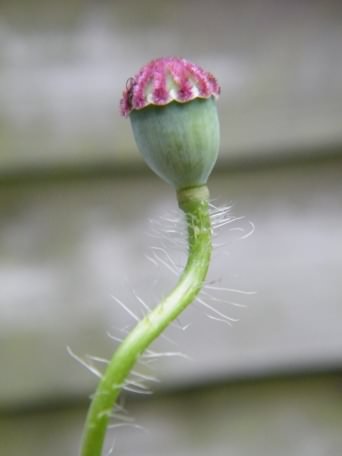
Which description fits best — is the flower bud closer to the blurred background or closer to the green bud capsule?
the green bud capsule

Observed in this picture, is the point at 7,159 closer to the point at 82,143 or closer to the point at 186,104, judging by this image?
the point at 82,143

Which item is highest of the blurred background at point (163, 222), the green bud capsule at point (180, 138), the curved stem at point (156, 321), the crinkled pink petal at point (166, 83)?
the blurred background at point (163, 222)

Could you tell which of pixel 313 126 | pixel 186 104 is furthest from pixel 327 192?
pixel 186 104

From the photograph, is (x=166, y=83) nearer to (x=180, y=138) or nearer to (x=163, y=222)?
(x=180, y=138)

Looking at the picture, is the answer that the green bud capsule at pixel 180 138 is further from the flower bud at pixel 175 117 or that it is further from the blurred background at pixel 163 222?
the blurred background at pixel 163 222

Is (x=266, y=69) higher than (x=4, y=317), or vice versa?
(x=266, y=69)

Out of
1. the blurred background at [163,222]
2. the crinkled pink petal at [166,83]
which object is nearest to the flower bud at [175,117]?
the crinkled pink petal at [166,83]
